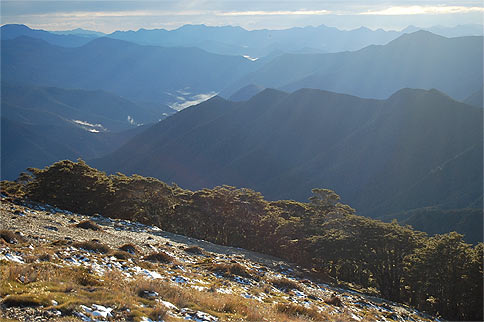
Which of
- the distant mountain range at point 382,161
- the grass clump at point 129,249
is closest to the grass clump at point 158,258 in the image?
the grass clump at point 129,249

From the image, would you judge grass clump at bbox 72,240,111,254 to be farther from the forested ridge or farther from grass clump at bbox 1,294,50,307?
the forested ridge

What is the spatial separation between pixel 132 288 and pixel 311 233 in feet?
110

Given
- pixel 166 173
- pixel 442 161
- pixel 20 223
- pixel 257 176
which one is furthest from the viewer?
pixel 166 173

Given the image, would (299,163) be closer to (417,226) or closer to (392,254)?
(417,226)

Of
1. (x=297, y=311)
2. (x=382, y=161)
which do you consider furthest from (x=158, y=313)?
(x=382, y=161)

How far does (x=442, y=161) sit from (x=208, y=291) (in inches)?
6213

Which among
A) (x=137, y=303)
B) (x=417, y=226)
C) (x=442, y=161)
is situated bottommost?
(x=417, y=226)

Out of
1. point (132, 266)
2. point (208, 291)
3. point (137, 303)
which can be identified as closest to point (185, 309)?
point (137, 303)

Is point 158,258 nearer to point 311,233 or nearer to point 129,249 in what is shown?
point 129,249

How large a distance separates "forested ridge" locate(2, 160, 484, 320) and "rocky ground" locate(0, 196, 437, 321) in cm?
966

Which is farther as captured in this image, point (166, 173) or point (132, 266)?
point (166, 173)

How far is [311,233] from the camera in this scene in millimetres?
45844

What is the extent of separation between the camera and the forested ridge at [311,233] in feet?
117

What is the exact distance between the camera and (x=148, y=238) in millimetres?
35844
